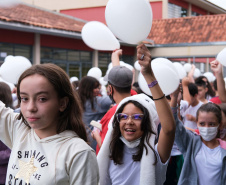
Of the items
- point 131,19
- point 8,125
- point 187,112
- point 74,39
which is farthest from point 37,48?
point 8,125

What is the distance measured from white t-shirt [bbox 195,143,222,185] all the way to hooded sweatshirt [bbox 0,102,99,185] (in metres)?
1.29

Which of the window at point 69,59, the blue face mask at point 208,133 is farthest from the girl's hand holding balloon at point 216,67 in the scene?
the window at point 69,59

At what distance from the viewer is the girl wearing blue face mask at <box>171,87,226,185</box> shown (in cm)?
247

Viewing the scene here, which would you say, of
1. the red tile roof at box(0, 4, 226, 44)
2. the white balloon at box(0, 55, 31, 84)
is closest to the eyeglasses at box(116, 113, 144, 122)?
the white balloon at box(0, 55, 31, 84)

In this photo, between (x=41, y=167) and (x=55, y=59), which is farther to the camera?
(x=55, y=59)

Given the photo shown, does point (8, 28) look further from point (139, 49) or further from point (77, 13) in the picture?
point (77, 13)

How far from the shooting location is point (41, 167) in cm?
146

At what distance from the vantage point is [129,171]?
6.92ft

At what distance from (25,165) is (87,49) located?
12.9 meters

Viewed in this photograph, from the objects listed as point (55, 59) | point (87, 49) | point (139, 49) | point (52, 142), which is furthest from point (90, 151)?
point (87, 49)

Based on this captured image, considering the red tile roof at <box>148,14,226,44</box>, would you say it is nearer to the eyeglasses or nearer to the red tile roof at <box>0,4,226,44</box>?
the red tile roof at <box>0,4,226,44</box>

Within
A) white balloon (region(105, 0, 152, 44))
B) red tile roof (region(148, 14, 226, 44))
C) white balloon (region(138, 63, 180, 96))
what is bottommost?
white balloon (region(138, 63, 180, 96))

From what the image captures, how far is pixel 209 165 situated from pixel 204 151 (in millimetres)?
124

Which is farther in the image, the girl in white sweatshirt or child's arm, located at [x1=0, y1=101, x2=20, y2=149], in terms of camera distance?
child's arm, located at [x1=0, y1=101, x2=20, y2=149]
